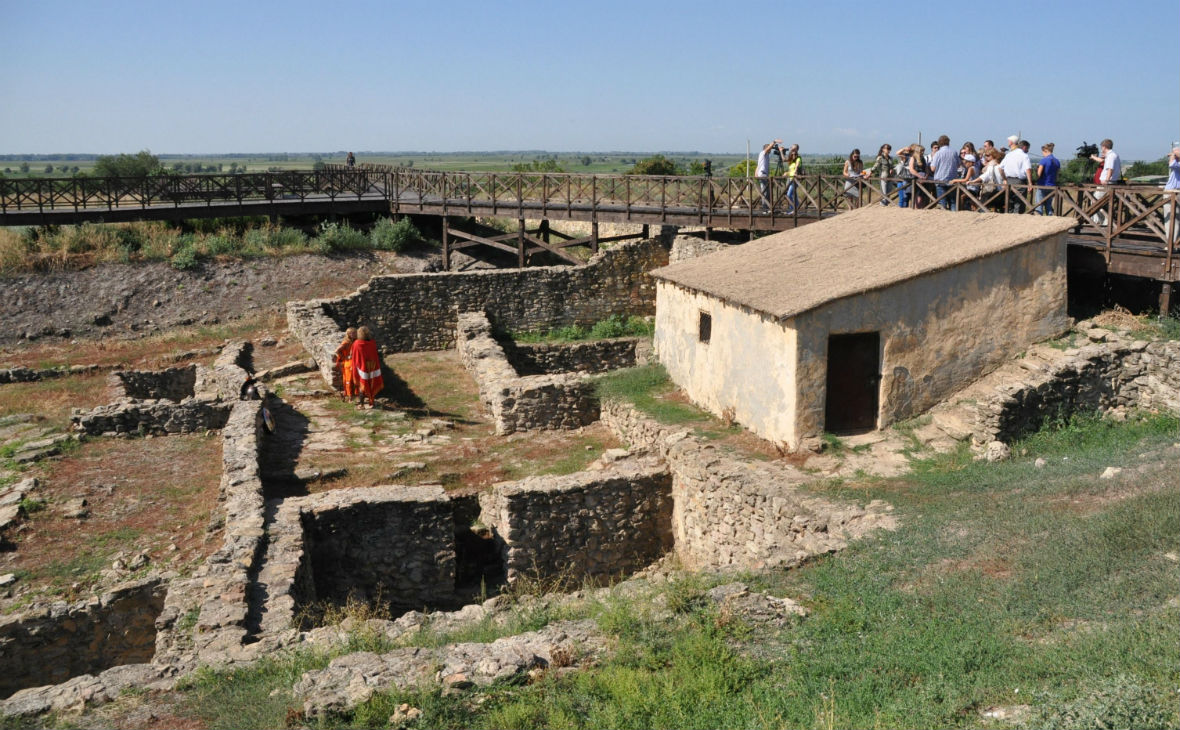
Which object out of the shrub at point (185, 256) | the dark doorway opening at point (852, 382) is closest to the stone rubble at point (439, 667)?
the dark doorway opening at point (852, 382)

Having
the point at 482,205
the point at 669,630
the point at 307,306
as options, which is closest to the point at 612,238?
the point at 482,205

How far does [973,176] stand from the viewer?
15930 mm

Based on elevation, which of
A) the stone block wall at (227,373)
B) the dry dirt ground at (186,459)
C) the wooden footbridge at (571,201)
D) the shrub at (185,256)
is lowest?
the dry dirt ground at (186,459)

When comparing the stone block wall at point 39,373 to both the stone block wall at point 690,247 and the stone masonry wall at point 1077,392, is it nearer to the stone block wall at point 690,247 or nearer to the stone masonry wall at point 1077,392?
the stone block wall at point 690,247

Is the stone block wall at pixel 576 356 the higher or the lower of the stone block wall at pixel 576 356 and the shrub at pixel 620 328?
the lower

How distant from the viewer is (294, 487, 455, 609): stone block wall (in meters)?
10.2

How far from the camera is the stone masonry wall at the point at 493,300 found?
19578mm

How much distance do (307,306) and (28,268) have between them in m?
7.89

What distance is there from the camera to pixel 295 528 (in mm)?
9711

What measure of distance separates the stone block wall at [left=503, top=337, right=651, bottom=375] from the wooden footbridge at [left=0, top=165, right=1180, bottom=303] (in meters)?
4.06

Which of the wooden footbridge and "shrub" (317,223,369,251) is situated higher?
the wooden footbridge

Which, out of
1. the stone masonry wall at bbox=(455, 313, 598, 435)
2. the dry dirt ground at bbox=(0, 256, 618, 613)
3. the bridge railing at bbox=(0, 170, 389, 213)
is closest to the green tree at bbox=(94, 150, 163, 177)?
the bridge railing at bbox=(0, 170, 389, 213)

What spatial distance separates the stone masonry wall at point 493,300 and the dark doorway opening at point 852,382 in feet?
32.2

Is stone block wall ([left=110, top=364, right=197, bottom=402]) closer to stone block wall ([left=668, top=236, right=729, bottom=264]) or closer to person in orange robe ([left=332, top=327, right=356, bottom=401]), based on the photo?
person in orange robe ([left=332, top=327, right=356, bottom=401])
